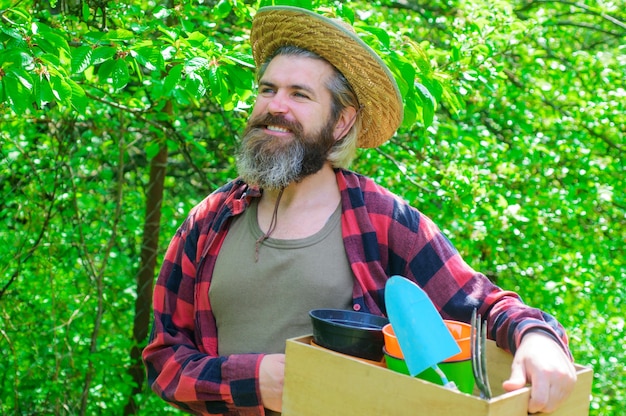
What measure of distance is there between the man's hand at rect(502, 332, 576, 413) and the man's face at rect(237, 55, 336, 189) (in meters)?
0.79

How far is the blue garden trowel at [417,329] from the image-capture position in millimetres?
1341

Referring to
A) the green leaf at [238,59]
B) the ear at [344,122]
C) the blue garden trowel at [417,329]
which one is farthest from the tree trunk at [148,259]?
the blue garden trowel at [417,329]

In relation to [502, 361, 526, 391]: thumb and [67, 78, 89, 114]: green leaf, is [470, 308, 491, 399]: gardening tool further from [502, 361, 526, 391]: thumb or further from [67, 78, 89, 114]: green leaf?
[67, 78, 89, 114]: green leaf

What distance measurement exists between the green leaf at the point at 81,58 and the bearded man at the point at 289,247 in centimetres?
53

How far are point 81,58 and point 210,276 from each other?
80 cm

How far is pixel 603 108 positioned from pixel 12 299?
340 cm

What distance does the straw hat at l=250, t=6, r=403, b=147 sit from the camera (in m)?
2.05

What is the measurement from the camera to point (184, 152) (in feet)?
12.9

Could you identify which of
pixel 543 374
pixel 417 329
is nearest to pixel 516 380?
pixel 543 374

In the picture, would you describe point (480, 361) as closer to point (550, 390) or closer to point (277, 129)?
point (550, 390)

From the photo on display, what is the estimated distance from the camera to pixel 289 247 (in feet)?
6.40

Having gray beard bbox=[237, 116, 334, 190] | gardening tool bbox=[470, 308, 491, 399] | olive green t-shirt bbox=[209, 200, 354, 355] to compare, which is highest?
gray beard bbox=[237, 116, 334, 190]

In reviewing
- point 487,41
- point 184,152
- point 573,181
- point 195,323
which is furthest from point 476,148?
point 195,323

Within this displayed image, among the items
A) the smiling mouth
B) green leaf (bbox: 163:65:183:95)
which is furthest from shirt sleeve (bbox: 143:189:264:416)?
green leaf (bbox: 163:65:183:95)
